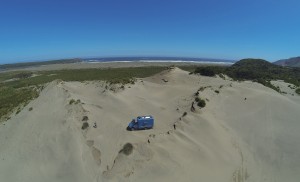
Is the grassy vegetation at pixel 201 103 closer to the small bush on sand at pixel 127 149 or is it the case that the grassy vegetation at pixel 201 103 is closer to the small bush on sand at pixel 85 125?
the small bush on sand at pixel 127 149

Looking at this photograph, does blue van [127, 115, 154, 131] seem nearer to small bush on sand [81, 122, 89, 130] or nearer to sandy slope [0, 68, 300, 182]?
sandy slope [0, 68, 300, 182]

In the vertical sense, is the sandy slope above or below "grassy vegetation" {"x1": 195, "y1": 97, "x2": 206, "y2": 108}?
below

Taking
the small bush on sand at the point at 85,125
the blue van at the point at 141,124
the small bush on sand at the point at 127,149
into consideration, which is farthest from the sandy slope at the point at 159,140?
the blue van at the point at 141,124

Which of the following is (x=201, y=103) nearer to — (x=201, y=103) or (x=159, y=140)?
(x=201, y=103)

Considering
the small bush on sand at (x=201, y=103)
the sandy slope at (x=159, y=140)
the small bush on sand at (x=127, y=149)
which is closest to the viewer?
the sandy slope at (x=159, y=140)

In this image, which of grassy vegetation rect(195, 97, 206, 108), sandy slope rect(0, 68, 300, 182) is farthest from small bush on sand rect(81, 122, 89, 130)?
grassy vegetation rect(195, 97, 206, 108)

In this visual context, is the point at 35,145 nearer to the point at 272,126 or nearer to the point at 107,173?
the point at 107,173

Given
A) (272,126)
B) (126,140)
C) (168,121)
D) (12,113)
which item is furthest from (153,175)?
(12,113)

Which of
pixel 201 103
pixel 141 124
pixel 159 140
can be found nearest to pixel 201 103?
pixel 201 103
